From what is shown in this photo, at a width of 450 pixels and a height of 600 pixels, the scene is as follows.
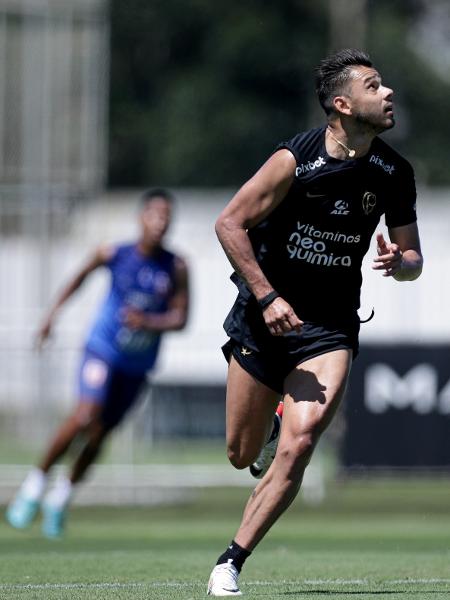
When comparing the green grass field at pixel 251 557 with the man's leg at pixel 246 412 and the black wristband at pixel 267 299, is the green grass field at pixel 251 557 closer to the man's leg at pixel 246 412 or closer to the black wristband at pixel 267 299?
the man's leg at pixel 246 412

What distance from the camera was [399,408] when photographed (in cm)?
1568

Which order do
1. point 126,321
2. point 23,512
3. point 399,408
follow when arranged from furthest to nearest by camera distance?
point 399,408 < point 126,321 < point 23,512

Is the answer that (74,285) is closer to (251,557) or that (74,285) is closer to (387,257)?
(251,557)

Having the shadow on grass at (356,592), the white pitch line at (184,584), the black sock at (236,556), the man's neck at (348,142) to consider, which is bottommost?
the white pitch line at (184,584)

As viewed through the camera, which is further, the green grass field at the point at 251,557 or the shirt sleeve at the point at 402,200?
the shirt sleeve at the point at 402,200

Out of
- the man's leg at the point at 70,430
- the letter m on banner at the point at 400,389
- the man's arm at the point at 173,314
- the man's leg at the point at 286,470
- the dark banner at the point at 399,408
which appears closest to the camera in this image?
the man's leg at the point at 286,470

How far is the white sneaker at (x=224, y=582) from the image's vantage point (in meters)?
7.31

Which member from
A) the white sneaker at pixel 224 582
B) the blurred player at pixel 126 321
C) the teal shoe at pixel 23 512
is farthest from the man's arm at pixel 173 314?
the white sneaker at pixel 224 582

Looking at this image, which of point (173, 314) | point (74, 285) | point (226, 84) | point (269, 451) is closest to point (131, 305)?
point (173, 314)

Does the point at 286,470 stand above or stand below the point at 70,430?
above

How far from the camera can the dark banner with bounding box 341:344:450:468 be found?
51.1 feet

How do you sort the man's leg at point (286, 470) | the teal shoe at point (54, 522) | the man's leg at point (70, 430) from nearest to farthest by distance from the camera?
1. the man's leg at point (286, 470)
2. the teal shoe at point (54, 522)
3. the man's leg at point (70, 430)

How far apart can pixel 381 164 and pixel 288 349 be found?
1.03 m

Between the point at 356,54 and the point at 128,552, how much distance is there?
4.31 m
